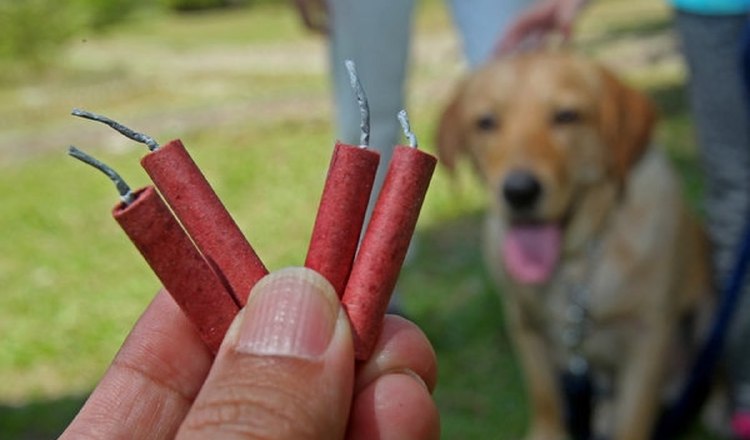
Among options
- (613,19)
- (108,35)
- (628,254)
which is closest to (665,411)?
(628,254)

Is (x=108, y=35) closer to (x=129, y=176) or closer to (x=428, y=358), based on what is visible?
(x=129, y=176)

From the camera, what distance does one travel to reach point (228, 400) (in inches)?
28.8

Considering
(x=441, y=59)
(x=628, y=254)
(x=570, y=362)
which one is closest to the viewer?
(x=628, y=254)

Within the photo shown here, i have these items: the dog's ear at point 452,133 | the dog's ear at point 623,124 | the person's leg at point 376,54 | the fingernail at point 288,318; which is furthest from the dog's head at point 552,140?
the fingernail at point 288,318

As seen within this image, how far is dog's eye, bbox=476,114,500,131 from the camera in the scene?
9.61 feet

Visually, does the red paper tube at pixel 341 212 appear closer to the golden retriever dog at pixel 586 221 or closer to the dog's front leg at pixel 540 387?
the golden retriever dog at pixel 586 221

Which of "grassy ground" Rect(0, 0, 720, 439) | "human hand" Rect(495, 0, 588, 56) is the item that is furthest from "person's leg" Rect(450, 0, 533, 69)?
"grassy ground" Rect(0, 0, 720, 439)

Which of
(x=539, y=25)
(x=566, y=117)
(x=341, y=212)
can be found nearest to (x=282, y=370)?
(x=341, y=212)

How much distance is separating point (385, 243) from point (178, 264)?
14 cm

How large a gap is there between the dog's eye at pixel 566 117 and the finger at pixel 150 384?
2072 mm

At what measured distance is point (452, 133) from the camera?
10.2 feet

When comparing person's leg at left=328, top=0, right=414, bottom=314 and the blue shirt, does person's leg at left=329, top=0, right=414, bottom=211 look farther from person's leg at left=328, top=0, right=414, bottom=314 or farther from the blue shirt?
the blue shirt

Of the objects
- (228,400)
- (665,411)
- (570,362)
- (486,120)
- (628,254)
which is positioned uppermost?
(228,400)

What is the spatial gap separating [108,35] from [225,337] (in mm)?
11662
